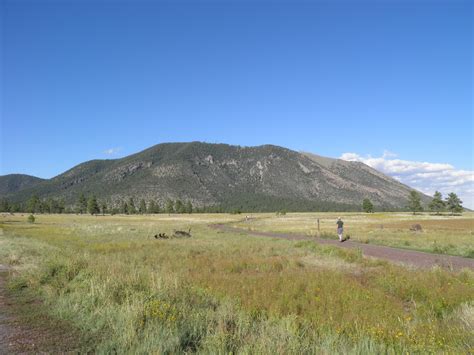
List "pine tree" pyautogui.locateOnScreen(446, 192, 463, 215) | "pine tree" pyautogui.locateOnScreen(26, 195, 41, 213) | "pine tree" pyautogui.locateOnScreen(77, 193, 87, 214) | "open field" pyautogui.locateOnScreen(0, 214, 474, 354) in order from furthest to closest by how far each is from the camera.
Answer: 1. "pine tree" pyautogui.locateOnScreen(77, 193, 87, 214)
2. "pine tree" pyautogui.locateOnScreen(26, 195, 41, 213)
3. "pine tree" pyautogui.locateOnScreen(446, 192, 463, 215)
4. "open field" pyautogui.locateOnScreen(0, 214, 474, 354)

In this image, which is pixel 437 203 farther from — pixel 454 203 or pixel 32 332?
pixel 32 332

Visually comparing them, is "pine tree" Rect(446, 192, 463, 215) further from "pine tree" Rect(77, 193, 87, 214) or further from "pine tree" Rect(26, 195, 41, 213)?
"pine tree" Rect(26, 195, 41, 213)

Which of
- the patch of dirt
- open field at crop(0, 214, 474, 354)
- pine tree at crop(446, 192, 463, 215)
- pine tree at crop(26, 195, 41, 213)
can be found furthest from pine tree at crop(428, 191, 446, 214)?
pine tree at crop(26, 195, 41, 213)

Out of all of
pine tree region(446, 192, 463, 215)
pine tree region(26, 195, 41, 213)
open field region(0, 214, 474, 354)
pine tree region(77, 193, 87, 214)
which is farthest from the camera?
pine tree region(77, 193, 87, 214)

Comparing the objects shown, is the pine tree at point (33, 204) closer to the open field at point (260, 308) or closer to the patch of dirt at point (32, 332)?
the open field at point (260, 308)

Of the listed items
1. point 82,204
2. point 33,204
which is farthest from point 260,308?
point 33,204

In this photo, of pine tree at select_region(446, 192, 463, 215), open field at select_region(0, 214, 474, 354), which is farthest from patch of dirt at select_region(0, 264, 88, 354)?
pine tree at select_region(446, 192, 463, 215)

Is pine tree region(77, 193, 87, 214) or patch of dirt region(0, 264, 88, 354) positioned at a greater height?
pine tree region(77, 193, 87, 214)

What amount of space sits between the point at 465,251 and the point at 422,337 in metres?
19.1

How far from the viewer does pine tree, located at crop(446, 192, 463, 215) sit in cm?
12722

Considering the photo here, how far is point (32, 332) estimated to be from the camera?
7309mm

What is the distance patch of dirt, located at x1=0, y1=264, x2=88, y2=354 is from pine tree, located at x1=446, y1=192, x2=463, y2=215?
144 meters

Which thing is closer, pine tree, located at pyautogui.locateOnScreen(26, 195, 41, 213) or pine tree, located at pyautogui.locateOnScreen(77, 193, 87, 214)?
pine tree, located at pyautogui.locateOnScreen(26, 195, 41, 213)

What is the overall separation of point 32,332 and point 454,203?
14622 centimetres
